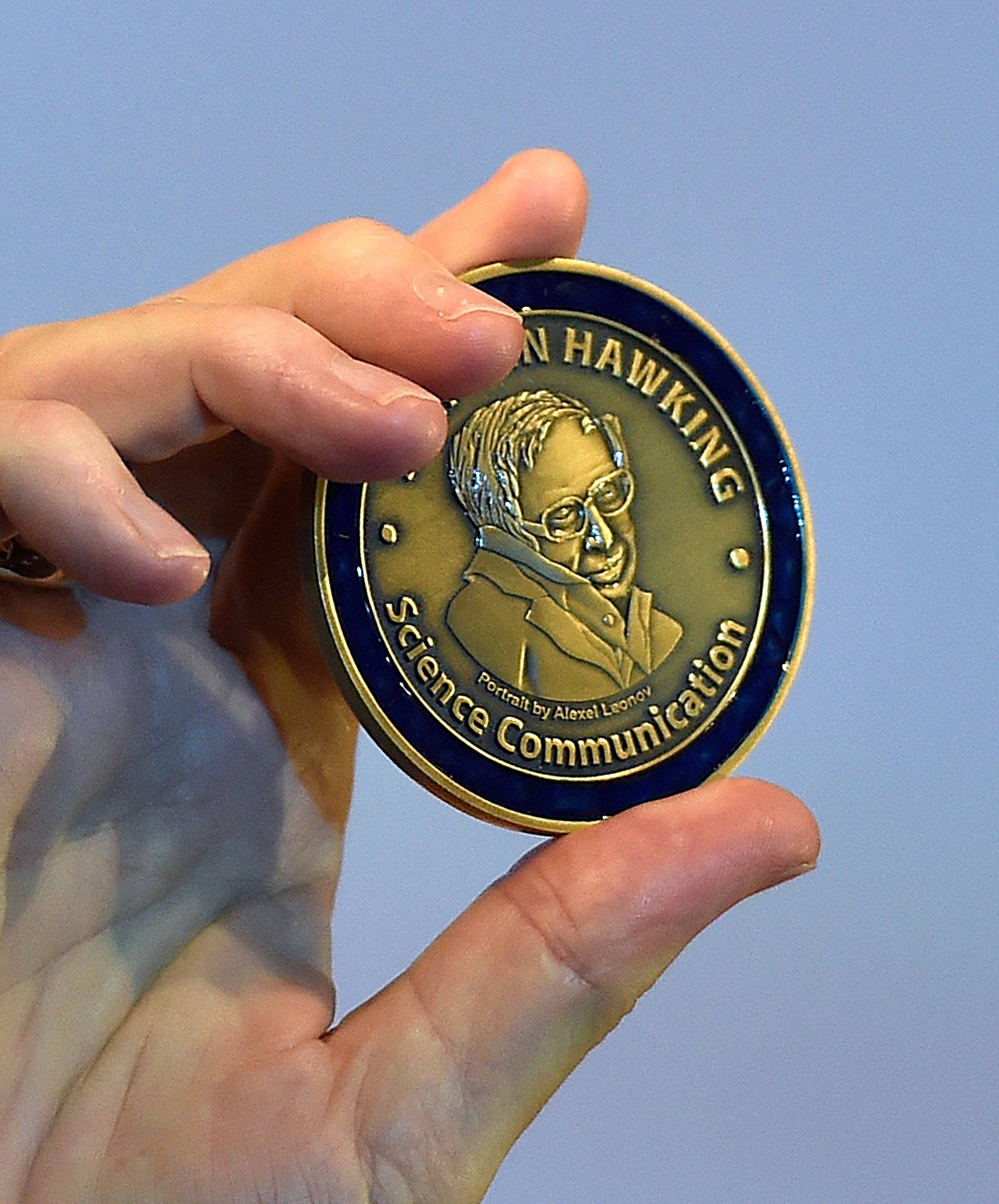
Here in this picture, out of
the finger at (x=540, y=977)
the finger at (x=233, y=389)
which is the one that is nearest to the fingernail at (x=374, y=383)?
the finger at (x=233, y=389)

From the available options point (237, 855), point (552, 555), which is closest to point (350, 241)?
point (552, 555)

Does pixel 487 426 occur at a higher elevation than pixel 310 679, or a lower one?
higher

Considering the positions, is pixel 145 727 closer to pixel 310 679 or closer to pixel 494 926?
pixel 310 679

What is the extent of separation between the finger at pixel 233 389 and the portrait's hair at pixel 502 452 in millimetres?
173

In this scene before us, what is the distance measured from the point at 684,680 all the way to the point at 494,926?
0.27 metres

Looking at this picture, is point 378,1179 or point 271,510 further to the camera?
point 271,510

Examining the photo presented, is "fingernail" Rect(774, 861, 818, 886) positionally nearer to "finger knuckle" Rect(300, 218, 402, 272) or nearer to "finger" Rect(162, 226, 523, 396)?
"finger" Rect(162, 226, 523, 396)

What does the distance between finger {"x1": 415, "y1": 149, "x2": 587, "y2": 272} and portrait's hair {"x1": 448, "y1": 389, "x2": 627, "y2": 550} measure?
0.12 m

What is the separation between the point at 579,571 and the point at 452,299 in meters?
0.26

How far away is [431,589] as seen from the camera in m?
0.99

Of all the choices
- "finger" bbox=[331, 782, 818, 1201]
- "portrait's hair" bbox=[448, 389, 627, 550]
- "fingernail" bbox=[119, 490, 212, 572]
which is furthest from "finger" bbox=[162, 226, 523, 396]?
"finger" bbox=[331, 782, 818, 1201]

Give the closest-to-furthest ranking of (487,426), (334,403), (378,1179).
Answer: (334,403) < (378,1179) < (487,426)

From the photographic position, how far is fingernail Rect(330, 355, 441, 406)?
80 centimetres

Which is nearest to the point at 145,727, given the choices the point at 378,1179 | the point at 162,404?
the point at 162,404
